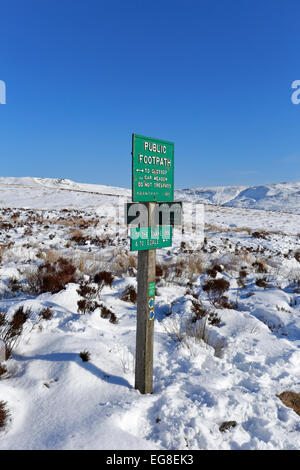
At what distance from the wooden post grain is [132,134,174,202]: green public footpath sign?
0.48 ft

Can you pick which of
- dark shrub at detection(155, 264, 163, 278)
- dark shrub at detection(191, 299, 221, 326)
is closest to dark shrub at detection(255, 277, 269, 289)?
dark shrub at detection(155, 264, 163, 278)

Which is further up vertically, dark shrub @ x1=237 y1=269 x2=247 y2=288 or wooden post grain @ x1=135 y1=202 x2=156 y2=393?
wooden post grain @ x1=135 y1=202 x2=156 y2=393

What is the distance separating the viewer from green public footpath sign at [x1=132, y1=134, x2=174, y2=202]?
2498 millimetres

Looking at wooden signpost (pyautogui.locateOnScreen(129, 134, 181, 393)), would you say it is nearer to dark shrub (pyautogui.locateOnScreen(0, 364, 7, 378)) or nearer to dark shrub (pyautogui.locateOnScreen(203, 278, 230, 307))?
dark shrub (pyautogui.locateOnScreen(0, 364, 7, 378))

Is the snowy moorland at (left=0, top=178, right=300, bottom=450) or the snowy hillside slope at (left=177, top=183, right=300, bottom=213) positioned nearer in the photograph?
the snowy moorland at (left=0, top=178, right=300, bottom=450)

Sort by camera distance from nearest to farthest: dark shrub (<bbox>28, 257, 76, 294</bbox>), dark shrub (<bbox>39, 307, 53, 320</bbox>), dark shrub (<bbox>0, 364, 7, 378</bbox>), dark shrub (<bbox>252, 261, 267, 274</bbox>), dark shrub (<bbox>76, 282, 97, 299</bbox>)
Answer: dark shrub (<bbox>0, 364, 7, 378</bbox>)
dark shrub (<bbox>39, 307, 53, 320</bbox>)
dark shrub (<bbox>76, 282, 97, 299</bbox>)
dark shrub (<bbox>28, 257, 76, 294</bbox>)
dark shrub (<bbox>252, 261, 267, 274</bbox>)

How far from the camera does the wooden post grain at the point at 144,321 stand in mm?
2742

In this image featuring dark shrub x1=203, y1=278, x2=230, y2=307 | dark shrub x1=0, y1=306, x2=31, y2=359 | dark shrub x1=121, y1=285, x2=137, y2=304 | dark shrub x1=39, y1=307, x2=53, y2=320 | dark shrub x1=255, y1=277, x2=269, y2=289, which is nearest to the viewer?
dark shrub x1=0, y1=306, x2=31, y2=359

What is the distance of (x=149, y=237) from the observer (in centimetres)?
263

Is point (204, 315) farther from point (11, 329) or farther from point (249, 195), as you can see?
point (249, 195)

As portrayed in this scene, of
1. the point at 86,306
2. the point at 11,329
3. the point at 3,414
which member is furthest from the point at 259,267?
the point at 3,414

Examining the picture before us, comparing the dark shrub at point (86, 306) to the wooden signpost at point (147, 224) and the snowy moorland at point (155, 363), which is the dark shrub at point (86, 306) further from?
the wooden signpost at point (147, 224)
